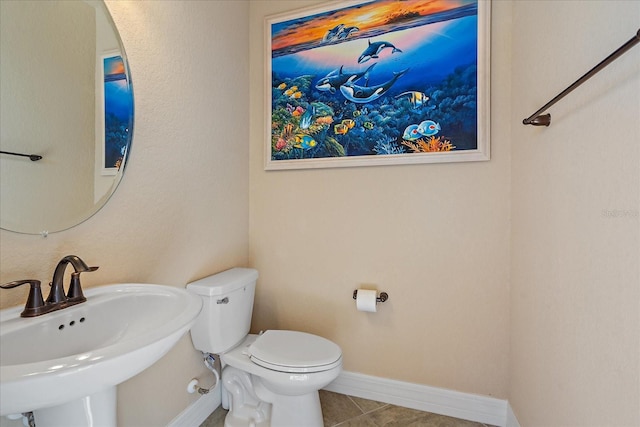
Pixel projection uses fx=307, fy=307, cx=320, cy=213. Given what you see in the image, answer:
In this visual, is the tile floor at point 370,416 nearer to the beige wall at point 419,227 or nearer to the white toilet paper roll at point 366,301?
the beige wall at point 419,227

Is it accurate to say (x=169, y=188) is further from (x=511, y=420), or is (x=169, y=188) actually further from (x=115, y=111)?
(x=511, y=420)

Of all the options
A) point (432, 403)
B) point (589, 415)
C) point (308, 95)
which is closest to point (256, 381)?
point (432, 403)

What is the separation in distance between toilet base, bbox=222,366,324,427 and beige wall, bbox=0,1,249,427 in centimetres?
17

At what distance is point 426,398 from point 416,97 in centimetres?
165

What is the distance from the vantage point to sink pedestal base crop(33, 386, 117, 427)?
2.60 feet

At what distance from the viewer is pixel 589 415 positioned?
2.72ft

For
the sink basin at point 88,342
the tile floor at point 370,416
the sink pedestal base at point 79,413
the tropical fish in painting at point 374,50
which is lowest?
the tile floor at point 370,416

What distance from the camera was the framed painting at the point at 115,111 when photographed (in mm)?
1118

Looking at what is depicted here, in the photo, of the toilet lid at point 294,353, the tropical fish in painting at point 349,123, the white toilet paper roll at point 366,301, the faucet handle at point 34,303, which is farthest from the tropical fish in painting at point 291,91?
the faucet handle at point 34,303

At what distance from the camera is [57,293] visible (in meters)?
0.88

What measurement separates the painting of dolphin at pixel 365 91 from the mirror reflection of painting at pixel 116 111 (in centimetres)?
110

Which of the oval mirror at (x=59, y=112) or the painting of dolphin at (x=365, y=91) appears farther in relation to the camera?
the painting of dolphin at (x=365, y=91)

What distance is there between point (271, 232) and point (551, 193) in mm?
1449

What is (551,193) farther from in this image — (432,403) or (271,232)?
(271,232)
